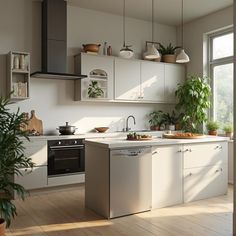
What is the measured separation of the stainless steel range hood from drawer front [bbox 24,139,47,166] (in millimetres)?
1132

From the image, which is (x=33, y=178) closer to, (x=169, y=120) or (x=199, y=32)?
(x=169, y=120)

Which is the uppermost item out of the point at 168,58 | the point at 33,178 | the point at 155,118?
the point at 168,58

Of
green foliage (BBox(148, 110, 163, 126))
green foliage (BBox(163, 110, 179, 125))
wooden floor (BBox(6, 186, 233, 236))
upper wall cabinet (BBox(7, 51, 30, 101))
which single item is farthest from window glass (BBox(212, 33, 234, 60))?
upper wall cabinet (BBox(7, 51, 30, 101))

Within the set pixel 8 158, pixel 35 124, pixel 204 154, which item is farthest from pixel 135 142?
pixel 35 124

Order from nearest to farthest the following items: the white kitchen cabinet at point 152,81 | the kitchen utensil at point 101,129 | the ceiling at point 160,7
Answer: the ceiling at point 160,7 < the kitchen utensil at point 101,129 < the white kitchen cabinet at point 152,81

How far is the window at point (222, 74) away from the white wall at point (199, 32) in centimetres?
17

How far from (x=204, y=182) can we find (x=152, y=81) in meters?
2.43

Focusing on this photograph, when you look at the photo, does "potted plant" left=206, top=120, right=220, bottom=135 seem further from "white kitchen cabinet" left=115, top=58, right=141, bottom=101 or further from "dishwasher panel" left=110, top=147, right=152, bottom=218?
"dishwasher panel" left=110, top=147, right=152, bottom=218

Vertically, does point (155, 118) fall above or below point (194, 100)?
below

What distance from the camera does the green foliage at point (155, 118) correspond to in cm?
621

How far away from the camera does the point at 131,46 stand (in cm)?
596

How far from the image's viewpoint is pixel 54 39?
195 inches

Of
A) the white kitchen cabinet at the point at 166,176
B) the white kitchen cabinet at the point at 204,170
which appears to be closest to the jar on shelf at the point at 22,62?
the white kitchen cabinet at the point at 166,176

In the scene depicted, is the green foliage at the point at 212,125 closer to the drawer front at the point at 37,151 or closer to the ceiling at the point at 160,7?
the ceiling at the point at 160,7
